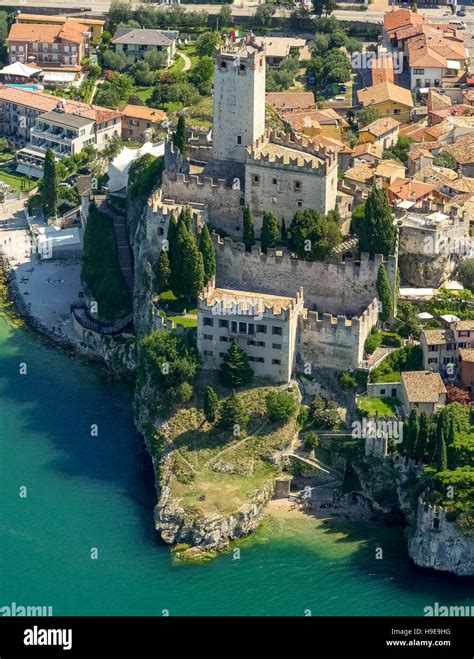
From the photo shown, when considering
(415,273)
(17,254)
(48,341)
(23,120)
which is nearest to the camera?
(415,273)

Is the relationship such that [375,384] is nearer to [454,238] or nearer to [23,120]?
[454,238]

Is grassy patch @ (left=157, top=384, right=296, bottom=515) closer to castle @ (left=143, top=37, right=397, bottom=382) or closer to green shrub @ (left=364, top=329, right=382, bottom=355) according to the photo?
castle @ (left=143, top=37, right=397, bottom=382)

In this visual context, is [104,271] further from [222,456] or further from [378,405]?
[378,405]

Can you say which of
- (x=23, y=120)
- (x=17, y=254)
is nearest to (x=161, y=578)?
(x=17, y=254)

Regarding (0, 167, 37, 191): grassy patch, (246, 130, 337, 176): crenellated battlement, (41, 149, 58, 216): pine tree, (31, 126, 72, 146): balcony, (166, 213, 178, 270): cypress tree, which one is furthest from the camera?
(31, 126, 72, 146): balcony

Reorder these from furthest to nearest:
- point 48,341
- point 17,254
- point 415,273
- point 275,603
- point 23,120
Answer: point 23,120, point 17,254, point 48,341, point 415,273, point 275,603

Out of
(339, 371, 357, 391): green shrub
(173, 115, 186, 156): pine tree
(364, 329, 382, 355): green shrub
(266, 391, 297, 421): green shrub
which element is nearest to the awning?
(173, 115, 186, 156): pine tree
